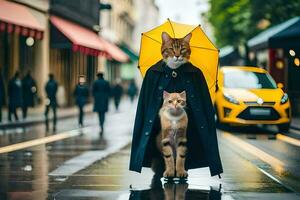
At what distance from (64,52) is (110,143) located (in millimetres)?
22623

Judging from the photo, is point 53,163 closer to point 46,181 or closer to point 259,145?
point 46,181

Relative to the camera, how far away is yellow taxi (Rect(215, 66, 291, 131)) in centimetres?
1755

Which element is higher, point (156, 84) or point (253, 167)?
point (156, 84)

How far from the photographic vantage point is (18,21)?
82.0 ft

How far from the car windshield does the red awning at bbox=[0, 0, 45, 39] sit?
338 inches

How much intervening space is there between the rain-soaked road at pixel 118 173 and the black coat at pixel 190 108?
37 cm

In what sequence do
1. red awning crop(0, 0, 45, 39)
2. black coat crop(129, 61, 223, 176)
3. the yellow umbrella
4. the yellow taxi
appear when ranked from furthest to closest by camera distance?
red awning crop(0, 0, 45, 39)
the yellow taxi
the yellow umbrella
black coat crop(129, 61, 223, 176)

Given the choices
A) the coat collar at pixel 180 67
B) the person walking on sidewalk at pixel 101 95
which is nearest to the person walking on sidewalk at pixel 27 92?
the person walking on sidewalk at pixel 101 95

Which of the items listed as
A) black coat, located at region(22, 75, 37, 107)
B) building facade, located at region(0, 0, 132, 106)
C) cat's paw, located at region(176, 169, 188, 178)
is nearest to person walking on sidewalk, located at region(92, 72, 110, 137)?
black coat, located at region(22, 75, 37, 107)

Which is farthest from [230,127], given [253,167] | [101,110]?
[253,167]

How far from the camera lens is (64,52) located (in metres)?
36.7

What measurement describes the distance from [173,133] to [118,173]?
191cm

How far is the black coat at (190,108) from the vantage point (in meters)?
7.97

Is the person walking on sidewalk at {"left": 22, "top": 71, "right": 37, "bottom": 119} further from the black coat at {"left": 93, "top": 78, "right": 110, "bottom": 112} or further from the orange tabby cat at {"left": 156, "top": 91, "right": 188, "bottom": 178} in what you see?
the orange tabby cat at {"left": 156, "top": 91, "right": 188, "bottom": 178}
